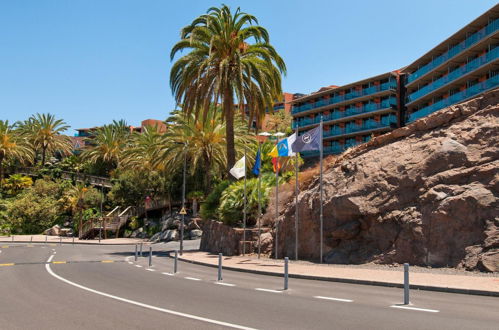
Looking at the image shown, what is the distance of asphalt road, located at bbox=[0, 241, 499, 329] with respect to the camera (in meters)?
7.72

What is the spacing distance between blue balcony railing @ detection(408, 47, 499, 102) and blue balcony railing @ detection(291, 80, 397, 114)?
6653 millimetres

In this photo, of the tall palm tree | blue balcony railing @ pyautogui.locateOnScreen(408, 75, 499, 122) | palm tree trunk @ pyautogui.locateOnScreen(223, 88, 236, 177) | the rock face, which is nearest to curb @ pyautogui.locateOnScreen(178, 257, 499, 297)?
the rock face

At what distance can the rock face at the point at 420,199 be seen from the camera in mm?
16781

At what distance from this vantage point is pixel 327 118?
74.2m

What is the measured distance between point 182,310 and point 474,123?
1517cm

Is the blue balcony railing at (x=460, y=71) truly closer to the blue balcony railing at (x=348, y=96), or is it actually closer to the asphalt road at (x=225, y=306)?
the blue balcony railing at (x=348, y=96)

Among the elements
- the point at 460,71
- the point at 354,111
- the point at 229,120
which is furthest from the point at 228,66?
the point at 354,111

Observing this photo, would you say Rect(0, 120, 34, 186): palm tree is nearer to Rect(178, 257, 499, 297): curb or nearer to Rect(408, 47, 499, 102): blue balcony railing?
Rect(408, 47, 499, 102): blue balcony railing

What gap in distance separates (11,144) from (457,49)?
56.0 m

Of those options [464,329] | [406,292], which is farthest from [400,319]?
[406,292]

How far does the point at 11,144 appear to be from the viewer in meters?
65.2

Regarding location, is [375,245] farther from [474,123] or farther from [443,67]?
[443,67]

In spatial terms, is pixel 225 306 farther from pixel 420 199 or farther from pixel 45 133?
pixel 45 133

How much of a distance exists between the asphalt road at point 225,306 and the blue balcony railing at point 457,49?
39493mm
